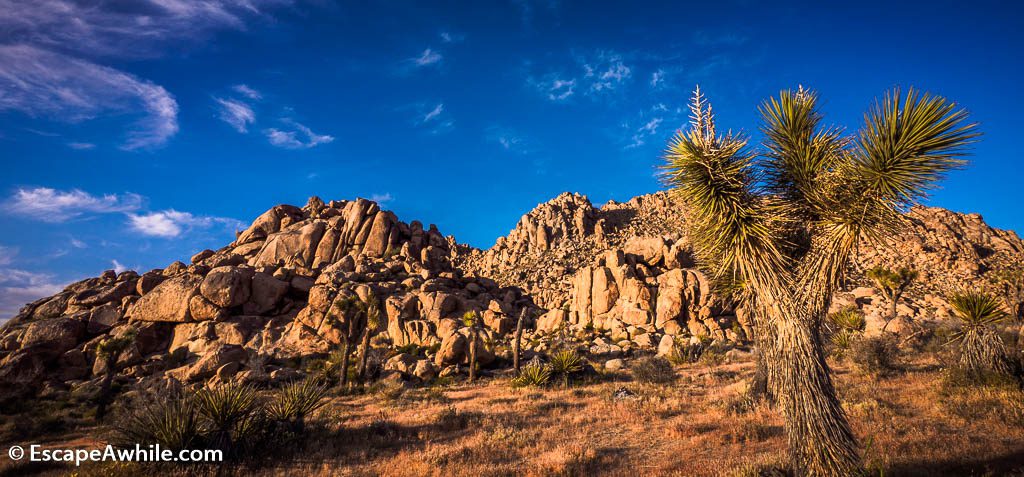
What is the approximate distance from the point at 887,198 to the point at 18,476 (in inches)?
718

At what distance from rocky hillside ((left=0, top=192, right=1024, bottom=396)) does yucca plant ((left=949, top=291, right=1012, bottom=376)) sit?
15.8 meters

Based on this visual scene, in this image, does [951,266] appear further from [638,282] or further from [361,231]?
[361,231]

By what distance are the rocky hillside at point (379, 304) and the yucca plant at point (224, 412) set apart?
51.4 ft

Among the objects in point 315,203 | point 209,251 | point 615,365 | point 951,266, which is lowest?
point 615,365

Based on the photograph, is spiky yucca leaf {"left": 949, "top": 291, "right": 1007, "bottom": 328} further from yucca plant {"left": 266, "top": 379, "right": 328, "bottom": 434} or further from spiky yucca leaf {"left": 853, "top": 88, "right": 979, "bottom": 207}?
yucca plant {"left": 266, "top": 379, "right": 328, "bottom": 434}

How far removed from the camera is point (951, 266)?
136 feet

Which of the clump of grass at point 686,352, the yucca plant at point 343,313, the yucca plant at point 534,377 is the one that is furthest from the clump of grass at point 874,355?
the yucca plant at point 343,313

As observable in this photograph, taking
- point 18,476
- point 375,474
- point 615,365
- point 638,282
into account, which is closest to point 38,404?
point 18,476

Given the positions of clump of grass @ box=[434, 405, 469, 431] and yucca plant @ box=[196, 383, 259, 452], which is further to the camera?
clump of grass @ box=[434, 405, 469, 431]

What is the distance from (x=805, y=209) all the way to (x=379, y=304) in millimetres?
40239

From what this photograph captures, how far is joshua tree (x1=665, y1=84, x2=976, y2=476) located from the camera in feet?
20.2

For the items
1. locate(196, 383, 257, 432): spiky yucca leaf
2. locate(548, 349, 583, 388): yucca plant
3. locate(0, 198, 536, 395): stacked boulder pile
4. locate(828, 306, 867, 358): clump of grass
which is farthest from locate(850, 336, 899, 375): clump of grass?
locate(196, 383, 257, 432): spiky yucca leaf

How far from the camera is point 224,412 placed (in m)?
8.98

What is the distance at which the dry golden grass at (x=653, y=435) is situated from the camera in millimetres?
7598
